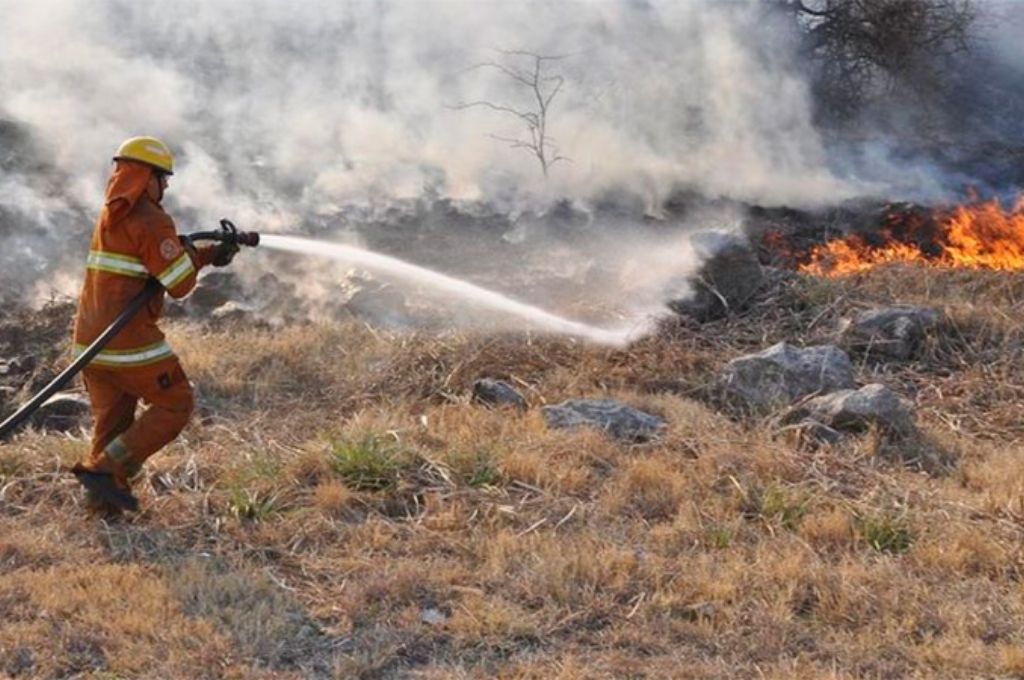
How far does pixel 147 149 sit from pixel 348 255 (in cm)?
375

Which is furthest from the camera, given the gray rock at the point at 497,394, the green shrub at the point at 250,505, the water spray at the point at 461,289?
the water spray at the point at 461,289

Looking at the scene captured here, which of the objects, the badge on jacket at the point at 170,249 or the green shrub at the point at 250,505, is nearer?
the badge on jacket at the point at 170,249

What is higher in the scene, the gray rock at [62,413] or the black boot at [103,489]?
the black boot at [103,489]

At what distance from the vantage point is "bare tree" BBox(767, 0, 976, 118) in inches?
532

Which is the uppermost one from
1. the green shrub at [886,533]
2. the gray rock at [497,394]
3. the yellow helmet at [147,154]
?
the yellow helmet at [147,154]

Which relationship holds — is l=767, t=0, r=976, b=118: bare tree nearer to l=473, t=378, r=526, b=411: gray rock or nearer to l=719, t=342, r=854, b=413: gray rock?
l=719, t=342, r=854, b=413: gray rock

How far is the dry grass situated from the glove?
0.89 m

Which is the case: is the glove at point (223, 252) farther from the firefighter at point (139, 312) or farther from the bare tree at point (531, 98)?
the bare tree at point (531, 98)

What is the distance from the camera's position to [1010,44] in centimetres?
1544

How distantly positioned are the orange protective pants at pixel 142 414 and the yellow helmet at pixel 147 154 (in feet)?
2.49

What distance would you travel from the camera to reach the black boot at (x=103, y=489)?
14.2 ft

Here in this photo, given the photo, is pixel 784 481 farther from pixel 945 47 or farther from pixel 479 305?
pixel 945 47

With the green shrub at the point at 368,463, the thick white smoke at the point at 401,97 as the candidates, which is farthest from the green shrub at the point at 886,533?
the thick white smoke at the point at 401,97

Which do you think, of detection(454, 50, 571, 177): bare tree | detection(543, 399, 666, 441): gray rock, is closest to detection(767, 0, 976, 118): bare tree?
detection(454, 50, 571, 177): bare tree
